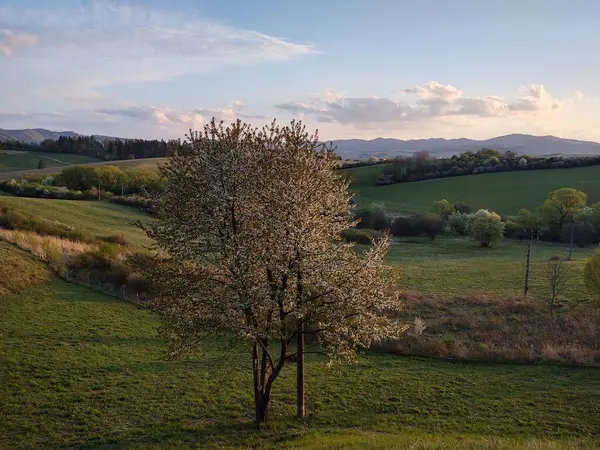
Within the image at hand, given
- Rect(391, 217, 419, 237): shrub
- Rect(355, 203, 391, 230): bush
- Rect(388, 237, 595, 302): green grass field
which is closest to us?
Rect(388, 237, 595, 302): green grass field

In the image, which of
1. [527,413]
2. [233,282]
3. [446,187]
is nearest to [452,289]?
[527,413]

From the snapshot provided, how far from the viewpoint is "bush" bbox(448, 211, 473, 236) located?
305 feet

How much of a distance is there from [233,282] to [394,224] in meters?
82.1

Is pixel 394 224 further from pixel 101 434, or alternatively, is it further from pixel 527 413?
pixel 101 434

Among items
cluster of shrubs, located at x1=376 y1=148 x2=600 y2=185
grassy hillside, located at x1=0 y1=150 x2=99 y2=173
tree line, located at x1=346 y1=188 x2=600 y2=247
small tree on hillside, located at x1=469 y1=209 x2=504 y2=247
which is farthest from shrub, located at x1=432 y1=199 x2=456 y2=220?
grassy hillside, located at x1=0 y1=150 x2=99 y2=173

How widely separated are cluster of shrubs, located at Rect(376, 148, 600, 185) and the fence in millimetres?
107076

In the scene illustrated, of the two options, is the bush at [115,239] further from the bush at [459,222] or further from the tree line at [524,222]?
the bush at [459,222]

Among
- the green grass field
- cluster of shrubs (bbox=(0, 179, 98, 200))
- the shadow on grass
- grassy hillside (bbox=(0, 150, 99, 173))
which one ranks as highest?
grassy hillside (bbox=(0, 150, 99, 173))

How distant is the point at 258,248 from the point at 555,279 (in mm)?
33051

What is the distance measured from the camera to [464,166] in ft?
462

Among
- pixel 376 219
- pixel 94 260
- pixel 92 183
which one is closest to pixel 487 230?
pixel 376 219

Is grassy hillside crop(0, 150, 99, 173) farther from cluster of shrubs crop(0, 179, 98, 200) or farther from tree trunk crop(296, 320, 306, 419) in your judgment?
tree trunk crop(296, 320, 306, 419)

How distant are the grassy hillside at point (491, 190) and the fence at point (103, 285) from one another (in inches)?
3023

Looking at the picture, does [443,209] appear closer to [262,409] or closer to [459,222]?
[459,222]
